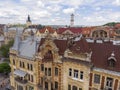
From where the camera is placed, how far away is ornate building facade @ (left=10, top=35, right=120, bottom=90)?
3141 centimetres

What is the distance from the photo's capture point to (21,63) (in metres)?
45.3

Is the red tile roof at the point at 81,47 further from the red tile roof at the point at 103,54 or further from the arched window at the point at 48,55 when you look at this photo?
the arched window at the point at 48,55

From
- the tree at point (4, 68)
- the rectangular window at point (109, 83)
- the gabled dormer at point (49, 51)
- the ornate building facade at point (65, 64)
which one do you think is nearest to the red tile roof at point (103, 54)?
the ornate building facade at point (65, 64)

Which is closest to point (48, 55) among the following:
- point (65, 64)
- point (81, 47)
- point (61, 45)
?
point (61, 45)

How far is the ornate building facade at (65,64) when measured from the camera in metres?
31.4

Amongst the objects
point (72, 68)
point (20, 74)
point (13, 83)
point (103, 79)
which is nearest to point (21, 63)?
point (20, 74)

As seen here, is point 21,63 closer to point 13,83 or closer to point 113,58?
point 13,83

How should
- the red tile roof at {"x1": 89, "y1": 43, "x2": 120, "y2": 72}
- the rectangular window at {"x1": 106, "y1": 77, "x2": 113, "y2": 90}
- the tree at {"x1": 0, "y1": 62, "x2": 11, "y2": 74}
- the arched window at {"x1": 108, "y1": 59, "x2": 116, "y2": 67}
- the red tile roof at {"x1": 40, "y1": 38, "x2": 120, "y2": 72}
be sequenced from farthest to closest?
the tree at {"x1": 0, "y1": 62, "x2": 11, "y2": 74}, the red tile roof at {"x1": 40, "y1": 38, "x2": 120, "y2": 72}, the red tile roof at {"x1": 89, "y1": 43, "x2": 120, "y2": 72}, the rectangular window at {"x1": 106, "y1": 77, "x2": 113, "y2": 90}, the arched window at {"x1": 108, "y1": 59, "x2": 116, "y2": 67}

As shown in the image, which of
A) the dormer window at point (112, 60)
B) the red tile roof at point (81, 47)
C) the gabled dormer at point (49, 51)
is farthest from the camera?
the gabled dormer at point (49, 51)

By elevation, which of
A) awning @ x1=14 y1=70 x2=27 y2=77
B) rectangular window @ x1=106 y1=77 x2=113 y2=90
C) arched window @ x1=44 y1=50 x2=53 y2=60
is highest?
arched window @ x1=44 y1=50 x2=53 y2=60

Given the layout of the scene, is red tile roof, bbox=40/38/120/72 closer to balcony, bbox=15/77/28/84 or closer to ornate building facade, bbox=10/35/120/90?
ornate building facade, bbox=10/35/120/90

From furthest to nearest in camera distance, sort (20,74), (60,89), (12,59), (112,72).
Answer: (12,59)
(20,74)
(60,89)
(112,72)

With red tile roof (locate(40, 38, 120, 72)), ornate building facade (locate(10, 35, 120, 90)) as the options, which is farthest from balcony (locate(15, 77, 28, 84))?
red tile roof (locate(40, 38, 120, 72))

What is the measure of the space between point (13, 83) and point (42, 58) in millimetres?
16383
